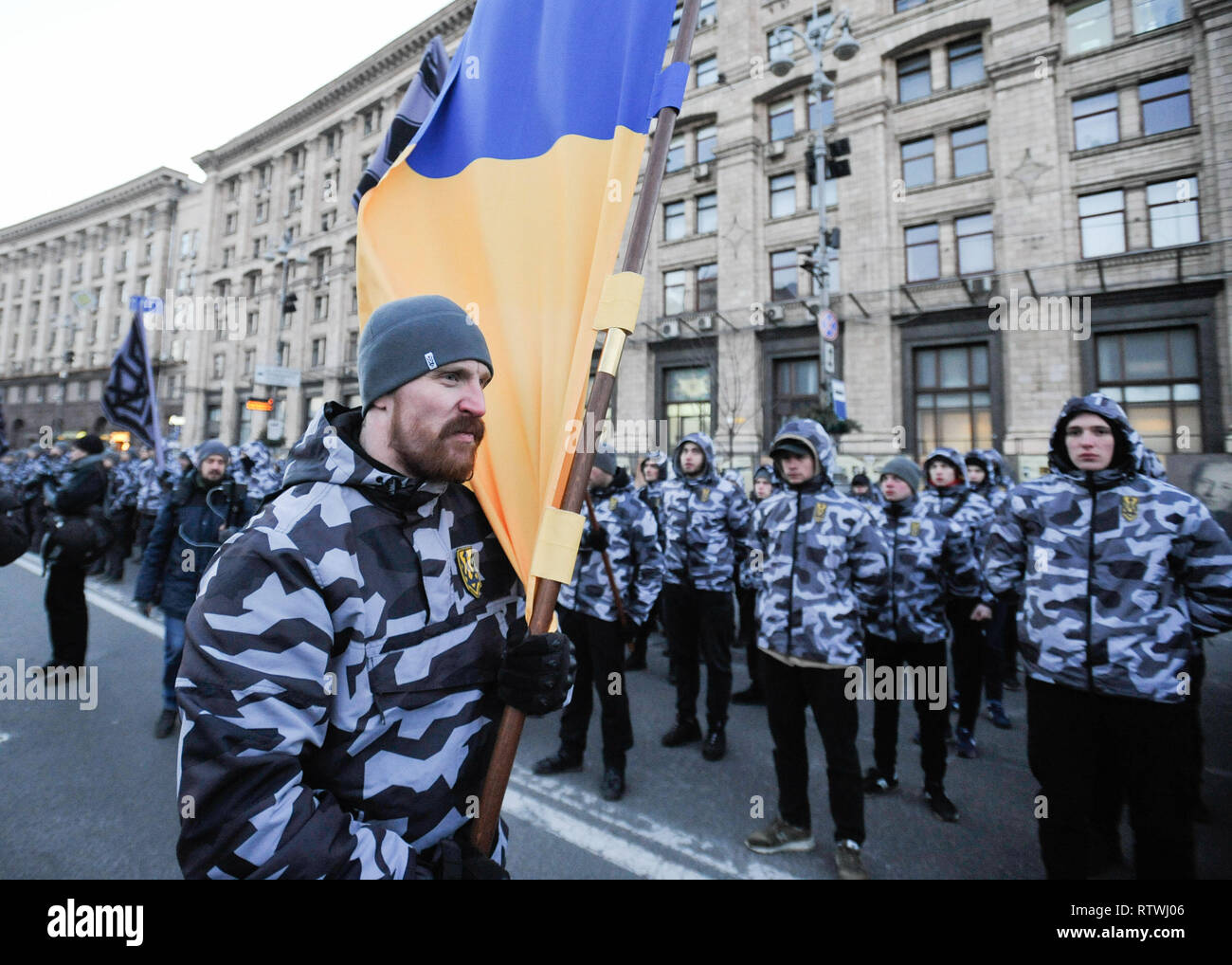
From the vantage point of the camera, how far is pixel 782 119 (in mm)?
21656

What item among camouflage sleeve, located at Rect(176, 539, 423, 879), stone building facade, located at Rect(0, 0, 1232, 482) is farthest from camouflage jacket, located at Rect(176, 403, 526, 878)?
stone building facade, located at Rect(0, 0, 1232, 482)

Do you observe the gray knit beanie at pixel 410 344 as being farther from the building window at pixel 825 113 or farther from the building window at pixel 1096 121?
the building window at pixel 825 113

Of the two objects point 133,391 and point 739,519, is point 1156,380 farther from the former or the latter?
point 133,391

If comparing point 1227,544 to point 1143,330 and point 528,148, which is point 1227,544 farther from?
point 1143,330

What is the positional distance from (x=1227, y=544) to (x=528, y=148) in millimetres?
3313

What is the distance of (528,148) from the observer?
1.95 meters

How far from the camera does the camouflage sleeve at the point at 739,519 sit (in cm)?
529

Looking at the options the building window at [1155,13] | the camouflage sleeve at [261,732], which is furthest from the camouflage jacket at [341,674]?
the building window at [1155,13]

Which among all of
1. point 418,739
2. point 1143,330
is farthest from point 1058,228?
point 418,739

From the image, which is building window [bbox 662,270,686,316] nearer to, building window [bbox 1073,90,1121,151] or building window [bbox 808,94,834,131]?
building window [bbox 808,94,834,131]

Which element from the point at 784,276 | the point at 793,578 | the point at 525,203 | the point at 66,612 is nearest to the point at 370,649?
the point at 525,203

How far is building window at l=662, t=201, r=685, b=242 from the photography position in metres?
23.7

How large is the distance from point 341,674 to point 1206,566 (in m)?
3.42
